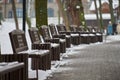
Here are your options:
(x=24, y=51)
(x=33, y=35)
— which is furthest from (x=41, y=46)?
(x=24, y=51)

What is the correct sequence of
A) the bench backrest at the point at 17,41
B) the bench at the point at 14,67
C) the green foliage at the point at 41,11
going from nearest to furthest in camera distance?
1. the bench at the point at 14,67
2. the bench backrest at the point at 17,41
3. the green foliage at the point at 41,11

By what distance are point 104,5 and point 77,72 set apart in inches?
2650

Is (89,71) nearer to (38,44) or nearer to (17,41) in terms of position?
(38,44)

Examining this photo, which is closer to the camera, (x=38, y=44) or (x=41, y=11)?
(x=38, y=44)

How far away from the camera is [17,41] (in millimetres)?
10211

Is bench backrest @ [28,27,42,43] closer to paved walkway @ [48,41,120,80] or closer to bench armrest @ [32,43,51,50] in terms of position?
bench armrest @ [32,43,51,50]

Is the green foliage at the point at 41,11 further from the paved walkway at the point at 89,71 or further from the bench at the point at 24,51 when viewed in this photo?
the bench at the point at 24,51

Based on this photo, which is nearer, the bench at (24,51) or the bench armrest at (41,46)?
the bench at (24,51)

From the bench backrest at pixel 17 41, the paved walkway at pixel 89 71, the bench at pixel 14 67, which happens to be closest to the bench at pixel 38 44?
the paved walkway at pixel 89 71

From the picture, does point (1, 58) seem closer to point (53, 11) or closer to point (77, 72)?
point (77, 72)

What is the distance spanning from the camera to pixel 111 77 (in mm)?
10648

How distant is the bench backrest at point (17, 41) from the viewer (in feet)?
31.1

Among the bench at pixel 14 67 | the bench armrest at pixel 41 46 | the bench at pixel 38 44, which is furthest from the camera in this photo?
the bench at pixel 38 44

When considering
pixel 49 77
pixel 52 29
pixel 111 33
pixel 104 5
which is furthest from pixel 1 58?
pixel 104 5
